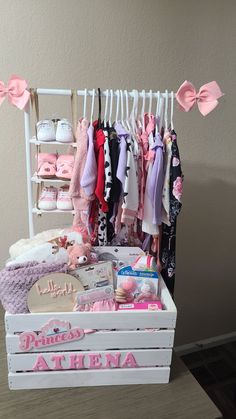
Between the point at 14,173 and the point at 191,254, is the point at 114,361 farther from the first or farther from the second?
the point at 191,254

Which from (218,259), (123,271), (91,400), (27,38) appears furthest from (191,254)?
(27,38)

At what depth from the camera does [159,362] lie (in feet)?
3.09

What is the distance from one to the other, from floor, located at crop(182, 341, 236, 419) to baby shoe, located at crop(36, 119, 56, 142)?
1.55 meters

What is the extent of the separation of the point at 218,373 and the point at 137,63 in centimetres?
171

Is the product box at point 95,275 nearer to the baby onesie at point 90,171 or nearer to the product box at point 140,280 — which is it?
the product box at point 140,280

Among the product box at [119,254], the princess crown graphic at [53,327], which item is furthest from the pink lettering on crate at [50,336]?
the product box at [119,254]

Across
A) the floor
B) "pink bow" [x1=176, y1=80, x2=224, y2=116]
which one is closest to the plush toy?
"pink bow" [x1=176, y1=80, x2=224, y2=116]

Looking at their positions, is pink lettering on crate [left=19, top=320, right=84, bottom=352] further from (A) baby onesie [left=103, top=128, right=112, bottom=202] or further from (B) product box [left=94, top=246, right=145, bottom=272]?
(A) baby onesie [left=103, top=128, right=112, bottom=202]

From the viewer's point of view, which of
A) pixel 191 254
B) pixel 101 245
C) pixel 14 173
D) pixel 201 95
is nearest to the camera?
pixel 201 95

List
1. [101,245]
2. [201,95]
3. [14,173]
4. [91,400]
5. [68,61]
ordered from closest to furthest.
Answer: [91,400], [201,95], [101,245], [68,61], [14,173]

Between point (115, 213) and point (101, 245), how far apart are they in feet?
0.47

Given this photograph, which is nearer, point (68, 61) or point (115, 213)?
point (115, 213)

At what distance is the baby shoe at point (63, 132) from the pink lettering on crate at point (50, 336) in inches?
23.3

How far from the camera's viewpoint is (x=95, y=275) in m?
0.99
